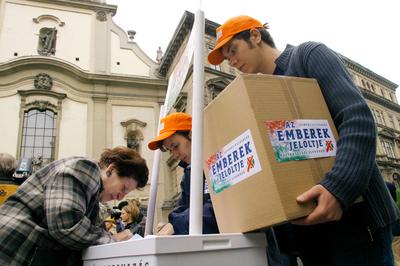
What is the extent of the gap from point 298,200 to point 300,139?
226mm

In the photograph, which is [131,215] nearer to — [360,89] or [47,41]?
[360,89]

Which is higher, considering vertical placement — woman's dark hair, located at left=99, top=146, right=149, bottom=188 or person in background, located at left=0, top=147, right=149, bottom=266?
woman's dark hair, located at left=99, top=146, right=149, bottom=188

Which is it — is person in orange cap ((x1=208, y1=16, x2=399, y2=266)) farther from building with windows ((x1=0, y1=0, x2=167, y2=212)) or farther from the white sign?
building with windows ((x1=0, y1=0, x2=167, y2=212))

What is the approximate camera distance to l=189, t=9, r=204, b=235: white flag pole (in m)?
1.19

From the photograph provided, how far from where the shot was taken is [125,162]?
1.93m

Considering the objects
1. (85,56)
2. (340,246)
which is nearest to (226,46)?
(340,246)

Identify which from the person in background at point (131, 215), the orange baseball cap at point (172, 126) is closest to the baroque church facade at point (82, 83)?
the person in background at point (131, 215)

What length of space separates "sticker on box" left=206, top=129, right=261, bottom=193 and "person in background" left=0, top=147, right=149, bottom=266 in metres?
0.57

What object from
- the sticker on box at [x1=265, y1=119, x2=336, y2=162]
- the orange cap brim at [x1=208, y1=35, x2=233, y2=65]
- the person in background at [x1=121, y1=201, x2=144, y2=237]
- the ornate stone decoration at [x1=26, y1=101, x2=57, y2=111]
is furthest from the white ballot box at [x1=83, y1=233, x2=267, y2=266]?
the ornate stone decoration at [x1=26, y1=101, x2=57, y2=111]

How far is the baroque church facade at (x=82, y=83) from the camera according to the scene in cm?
1280

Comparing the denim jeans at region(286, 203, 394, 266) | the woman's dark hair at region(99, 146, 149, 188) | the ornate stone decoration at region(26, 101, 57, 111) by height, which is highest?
the ornate stone decoration at region(26, 101, 57, 111)

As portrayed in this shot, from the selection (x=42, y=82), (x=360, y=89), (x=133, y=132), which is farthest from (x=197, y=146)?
(x=42, y=82)

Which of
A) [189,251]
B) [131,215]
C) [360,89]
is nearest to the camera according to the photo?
[189,251]

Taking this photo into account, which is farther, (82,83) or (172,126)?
(82,83)
